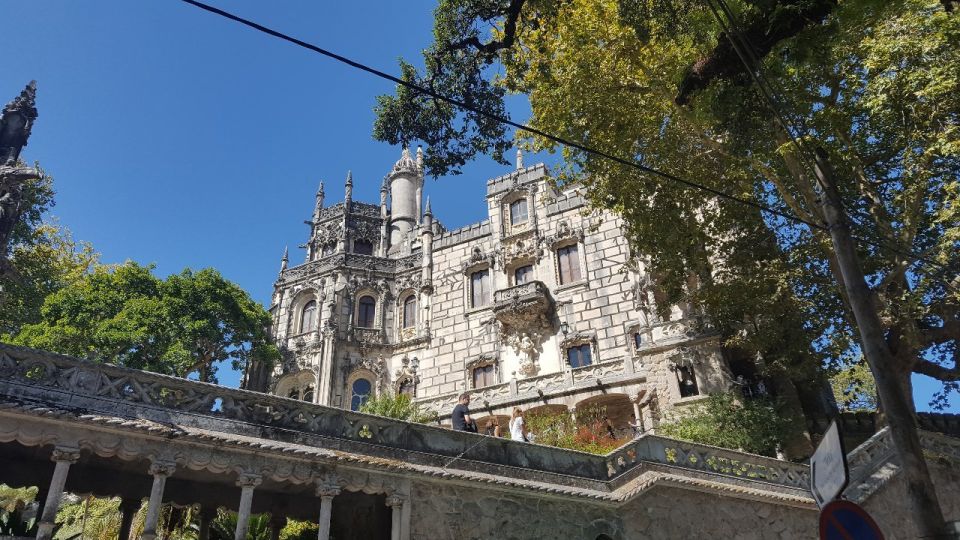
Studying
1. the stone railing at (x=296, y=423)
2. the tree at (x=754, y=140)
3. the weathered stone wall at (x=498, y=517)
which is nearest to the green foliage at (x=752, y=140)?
the tree at (x=754, y=140)

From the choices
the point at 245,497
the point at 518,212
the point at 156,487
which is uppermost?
the point at 518,212

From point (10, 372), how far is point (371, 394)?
2309 cm

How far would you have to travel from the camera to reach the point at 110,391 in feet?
27.5

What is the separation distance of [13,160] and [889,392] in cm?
1693

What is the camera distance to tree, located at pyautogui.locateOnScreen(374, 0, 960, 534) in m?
12.9

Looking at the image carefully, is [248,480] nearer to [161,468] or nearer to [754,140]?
[161,468]

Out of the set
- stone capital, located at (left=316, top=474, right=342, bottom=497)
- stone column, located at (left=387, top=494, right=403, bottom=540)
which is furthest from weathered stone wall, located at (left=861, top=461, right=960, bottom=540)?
stone capital, located at (left=316, top=474, right=342, bottom=497)

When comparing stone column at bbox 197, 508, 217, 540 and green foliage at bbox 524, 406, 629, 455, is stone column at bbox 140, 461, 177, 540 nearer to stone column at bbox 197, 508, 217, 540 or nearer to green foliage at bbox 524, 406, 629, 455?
stone column at bbox 197, 508, 217, 540

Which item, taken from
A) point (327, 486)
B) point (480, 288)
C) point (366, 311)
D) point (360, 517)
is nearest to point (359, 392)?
point (366, 311)

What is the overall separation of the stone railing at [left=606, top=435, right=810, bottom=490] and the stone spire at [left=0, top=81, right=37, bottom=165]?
14.7 m

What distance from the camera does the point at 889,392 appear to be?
7012 millimetres

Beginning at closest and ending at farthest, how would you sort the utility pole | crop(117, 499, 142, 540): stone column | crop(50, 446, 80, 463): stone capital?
the utility pole, crop(50, 446, 80, 463): stone capital, crop(117, 499, 142, 540): stone column

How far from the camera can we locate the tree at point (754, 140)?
12945 mm

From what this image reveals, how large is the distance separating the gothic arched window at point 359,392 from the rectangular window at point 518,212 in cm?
1103
